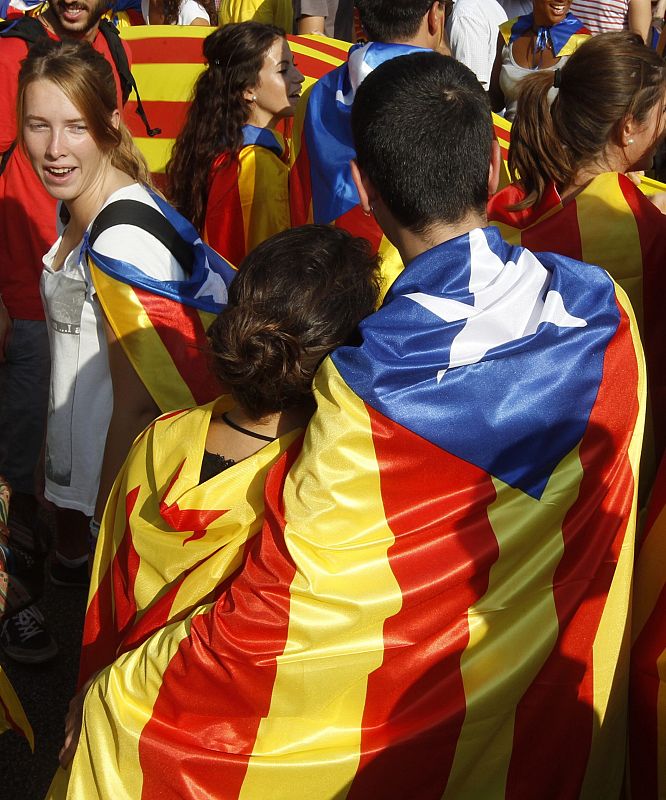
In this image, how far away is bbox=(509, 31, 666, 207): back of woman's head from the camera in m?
2.47

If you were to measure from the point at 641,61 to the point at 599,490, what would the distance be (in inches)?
53.6

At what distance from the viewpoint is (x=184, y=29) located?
5180 millimetres

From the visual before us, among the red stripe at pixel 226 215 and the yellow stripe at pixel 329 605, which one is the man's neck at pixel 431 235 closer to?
the yellow stripe at pixel 329 605

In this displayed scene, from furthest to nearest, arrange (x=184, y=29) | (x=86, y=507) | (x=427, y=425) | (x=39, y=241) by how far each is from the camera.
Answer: (x=184, y=29), (x=39, y=241), (x=86, y=507), (x=427, y=425)

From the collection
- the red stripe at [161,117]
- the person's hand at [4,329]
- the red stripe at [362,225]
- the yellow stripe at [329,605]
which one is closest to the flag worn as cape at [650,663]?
the yellow stripe at [329,605]

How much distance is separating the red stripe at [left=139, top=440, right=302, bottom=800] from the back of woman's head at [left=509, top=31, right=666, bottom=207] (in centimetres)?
133

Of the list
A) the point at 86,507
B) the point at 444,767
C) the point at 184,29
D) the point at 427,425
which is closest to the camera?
the point at 427,425

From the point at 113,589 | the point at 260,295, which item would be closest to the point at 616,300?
the point at 260,295

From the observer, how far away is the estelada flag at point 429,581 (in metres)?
1.59

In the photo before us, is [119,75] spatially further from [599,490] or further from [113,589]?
[599,490]

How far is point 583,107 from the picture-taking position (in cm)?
253

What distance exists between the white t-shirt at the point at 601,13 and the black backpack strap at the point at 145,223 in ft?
13.4

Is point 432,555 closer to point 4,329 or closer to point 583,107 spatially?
point 583,107

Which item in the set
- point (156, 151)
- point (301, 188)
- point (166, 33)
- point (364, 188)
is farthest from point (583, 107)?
point (166, 33)
